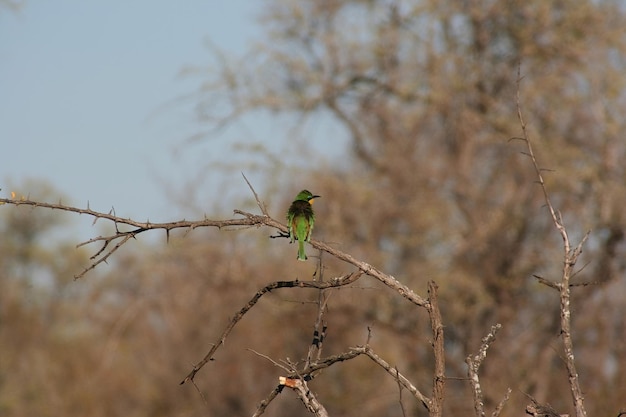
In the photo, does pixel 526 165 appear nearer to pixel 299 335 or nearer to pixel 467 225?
pixel 467 225

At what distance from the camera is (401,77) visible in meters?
23.1

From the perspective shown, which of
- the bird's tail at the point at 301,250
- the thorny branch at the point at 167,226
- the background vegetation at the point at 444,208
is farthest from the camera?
the background vegetation at the point at 444,208

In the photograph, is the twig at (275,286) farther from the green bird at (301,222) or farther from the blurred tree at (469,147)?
the blurred tree at (469,147)

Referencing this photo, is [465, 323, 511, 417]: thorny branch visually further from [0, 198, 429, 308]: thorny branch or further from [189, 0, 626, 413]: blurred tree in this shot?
[189, 0, 626, 413]: blurred tree

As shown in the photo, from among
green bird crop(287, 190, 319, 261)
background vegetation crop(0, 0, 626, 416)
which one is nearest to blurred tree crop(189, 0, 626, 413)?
background vegetation crop(0, 0, 626, 416)

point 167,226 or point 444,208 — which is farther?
point 444,208

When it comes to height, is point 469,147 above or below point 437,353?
above

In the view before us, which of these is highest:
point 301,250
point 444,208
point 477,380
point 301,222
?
point 444,208

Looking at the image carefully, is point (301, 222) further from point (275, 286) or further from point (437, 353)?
point (437, 353)

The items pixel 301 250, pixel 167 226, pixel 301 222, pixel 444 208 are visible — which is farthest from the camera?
pixel 444 208

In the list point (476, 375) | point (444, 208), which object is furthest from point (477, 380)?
point (444, 208)

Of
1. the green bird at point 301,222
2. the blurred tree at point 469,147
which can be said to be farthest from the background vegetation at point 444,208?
the green bird at point 301,222

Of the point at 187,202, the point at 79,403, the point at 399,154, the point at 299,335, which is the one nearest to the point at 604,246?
the point at 399,154

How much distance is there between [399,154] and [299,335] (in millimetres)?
4343
